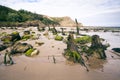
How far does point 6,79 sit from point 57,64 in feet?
19.0

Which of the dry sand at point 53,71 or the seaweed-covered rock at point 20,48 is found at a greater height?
the seaweed-covered rock at point 20,48

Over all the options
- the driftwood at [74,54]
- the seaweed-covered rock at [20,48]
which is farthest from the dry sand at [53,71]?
the seaweed-covered rock at [20,48]

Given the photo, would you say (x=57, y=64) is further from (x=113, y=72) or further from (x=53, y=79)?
(x=113, y=72)

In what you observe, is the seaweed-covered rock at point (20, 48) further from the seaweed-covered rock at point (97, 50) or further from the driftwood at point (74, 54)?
the seaweed-covered rock at point (97, 50)

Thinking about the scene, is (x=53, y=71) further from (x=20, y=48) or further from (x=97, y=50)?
(x=20, y=48)

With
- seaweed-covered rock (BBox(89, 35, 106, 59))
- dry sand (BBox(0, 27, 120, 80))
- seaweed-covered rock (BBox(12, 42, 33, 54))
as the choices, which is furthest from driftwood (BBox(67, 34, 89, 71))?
seaweed-covered rock (BBox(12, 42, 33, 54))

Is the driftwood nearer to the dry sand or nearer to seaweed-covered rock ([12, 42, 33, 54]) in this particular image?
the dry sand

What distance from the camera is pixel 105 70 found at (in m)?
13.8

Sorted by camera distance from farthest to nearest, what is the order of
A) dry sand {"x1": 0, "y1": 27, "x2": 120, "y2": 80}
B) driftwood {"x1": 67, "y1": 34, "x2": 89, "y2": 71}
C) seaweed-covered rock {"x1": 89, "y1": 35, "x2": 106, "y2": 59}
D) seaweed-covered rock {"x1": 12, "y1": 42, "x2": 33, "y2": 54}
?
seaweed-covered rock {"x1": 12, "y1": 42, "x2": 33, "y2": 54}
seaweed-covered rock {"x1": 89, "y1": 35, "x2": 106, "y2": 59}
driftwood {"x1": 67, "y1": 34, "x2": 89, "y2": 71}
dry sand {"x1": 0, "y1": 27, "x2": 120, "y2": 80}

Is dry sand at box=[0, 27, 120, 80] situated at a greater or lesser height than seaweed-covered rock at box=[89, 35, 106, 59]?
lesser

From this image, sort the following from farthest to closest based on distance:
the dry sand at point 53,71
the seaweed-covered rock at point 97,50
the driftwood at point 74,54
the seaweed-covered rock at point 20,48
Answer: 1. the seaweed-covered rock at point 20,48
2. the seaweed-covered rock at point 97,50
3. the driftwood at point 74,54
4. the dry sand at point 53,71

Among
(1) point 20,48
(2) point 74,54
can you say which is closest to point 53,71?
(2) point 74,54

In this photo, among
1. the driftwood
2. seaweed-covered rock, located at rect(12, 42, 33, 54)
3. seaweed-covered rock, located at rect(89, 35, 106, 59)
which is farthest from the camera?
seaweed-covered rock, located at rect(12, 42, 33, 54)

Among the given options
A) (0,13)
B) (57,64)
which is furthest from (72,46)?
(0,13)
